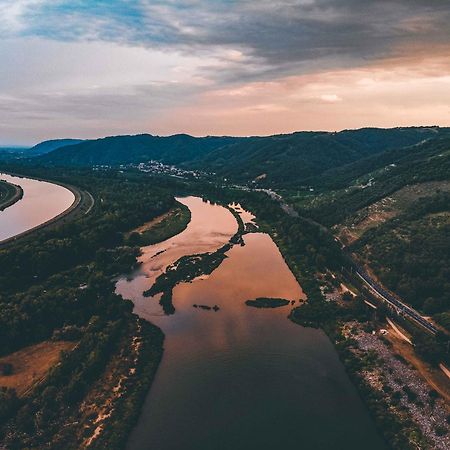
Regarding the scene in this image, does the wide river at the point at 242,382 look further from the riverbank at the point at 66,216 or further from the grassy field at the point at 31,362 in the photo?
the riverbank at the point at 66,216

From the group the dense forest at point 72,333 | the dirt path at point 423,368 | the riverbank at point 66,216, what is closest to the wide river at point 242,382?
the dense forest at point 72,333

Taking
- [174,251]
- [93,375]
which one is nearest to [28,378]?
[93,375]

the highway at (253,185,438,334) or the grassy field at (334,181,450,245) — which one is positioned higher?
the grassy field at (334,181,450,245)

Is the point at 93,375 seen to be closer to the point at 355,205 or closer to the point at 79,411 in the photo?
the point at 79,411

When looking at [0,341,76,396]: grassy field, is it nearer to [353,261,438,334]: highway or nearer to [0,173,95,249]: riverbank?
[353,261,438,334]: highway

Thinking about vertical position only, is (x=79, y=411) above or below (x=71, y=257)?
below

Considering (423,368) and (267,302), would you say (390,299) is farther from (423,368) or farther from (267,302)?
(267,302)

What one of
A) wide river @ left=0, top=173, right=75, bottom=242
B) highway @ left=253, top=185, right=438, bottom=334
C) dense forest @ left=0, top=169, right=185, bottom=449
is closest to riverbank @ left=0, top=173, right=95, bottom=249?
wide river @ left=0, top=173, right=75, bottom=242
